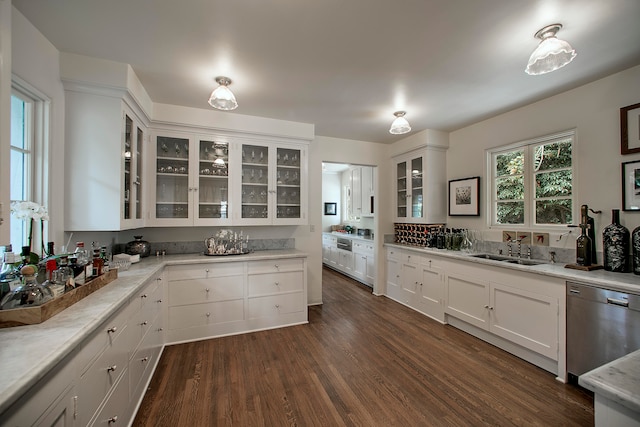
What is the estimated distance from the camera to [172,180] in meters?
3.11

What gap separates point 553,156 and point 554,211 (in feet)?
1.97

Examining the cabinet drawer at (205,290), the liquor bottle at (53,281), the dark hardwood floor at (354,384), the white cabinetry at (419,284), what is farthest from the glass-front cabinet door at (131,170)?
the white cabinetry at (419,284)

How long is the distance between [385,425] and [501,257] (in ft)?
7.89

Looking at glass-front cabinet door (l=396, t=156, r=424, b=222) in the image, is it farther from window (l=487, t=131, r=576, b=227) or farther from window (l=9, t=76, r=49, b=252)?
window (l=9, t=76, r=49, b=252)

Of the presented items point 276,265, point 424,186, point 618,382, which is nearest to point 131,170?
point 276,265

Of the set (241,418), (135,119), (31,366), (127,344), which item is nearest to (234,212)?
(135,119)

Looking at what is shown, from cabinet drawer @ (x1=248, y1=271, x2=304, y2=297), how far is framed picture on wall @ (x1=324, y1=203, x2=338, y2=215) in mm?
3996

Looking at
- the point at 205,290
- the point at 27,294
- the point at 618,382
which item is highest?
the point at 27,294

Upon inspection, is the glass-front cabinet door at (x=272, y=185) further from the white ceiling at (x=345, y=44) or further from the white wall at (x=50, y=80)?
the white wall at (x=50, y=80)

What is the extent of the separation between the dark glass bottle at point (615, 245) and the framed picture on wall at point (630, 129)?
0.54 m

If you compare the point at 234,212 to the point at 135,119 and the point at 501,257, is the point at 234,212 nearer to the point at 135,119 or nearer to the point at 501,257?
the point at 135,119

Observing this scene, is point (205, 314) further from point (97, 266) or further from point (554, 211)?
point (554, 211)

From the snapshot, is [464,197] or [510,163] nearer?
[510,163]

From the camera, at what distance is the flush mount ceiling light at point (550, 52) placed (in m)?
1.68
